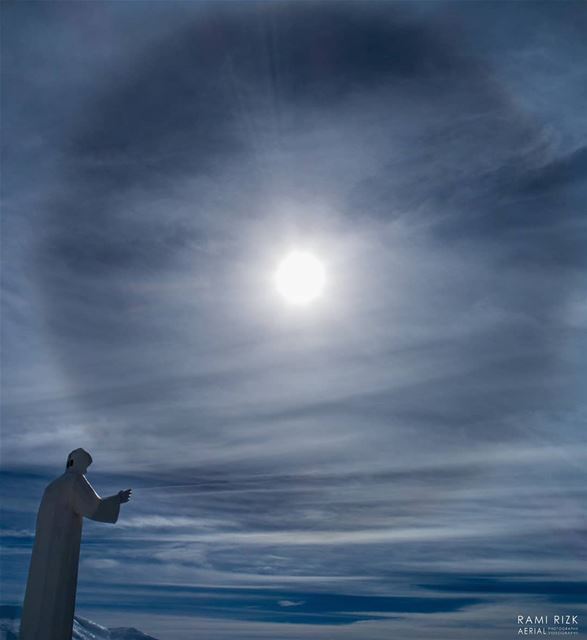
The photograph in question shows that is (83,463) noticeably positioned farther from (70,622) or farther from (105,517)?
(70,622)

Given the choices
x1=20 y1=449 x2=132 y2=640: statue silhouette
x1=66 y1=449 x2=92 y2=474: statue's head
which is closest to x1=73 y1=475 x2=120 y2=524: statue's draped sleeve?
x1=20 y1=449 x2=132 y2=640: statue silhouette

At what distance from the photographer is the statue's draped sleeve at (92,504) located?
70.9ft

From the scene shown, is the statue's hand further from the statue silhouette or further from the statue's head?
the statue's head

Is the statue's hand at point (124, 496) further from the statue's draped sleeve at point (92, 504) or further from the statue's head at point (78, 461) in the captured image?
the statue's head at point (78, 461)

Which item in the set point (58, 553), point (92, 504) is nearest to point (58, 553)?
point (58, 553)

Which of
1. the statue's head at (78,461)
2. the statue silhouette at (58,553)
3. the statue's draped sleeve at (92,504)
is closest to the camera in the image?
the statue silhouette at (58,553)

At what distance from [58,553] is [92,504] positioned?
1.94 meters

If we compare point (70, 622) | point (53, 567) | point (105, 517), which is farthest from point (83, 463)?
point (70, 622)

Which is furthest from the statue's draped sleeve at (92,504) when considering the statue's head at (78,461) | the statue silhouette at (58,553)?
the statue's head at (78,461)

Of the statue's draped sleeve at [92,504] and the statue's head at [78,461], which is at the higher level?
the statue's head at [78,461]

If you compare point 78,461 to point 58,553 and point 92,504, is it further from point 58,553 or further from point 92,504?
point 58,553

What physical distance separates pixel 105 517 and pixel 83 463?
7.59 ft

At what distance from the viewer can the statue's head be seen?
2286cm

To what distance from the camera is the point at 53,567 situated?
2077cm
